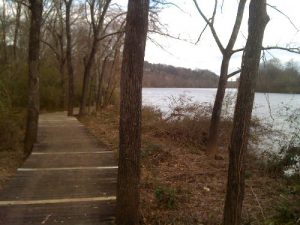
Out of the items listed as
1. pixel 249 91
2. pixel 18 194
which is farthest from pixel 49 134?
pixel 249 91

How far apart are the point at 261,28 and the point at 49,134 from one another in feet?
40.4

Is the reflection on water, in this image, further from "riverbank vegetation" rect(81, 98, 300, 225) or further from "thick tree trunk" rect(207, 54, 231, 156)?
"thick tree trunk" rect(207, 54, 231, 156)

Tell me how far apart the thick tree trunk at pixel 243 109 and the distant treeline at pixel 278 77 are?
4502 millimetres

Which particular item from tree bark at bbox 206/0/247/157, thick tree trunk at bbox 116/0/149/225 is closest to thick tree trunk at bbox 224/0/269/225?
thick tree trunk at bbox 116/0/149/225

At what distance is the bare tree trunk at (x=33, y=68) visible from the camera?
12141mm

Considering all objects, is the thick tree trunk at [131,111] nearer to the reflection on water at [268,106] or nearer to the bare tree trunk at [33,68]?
the reflection on water at [268,106]

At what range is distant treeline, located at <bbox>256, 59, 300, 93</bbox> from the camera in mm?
10516

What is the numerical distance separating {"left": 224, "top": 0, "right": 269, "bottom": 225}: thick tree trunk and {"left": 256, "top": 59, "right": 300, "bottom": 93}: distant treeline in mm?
4502

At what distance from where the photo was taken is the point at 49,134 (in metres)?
16.3

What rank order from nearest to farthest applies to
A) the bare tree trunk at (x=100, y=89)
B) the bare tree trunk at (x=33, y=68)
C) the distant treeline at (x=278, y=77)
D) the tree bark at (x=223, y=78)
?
the distant treeline at (x=278, y=77), the bare tree trunk at (x=33, y=68), the tree bark at (x=223, y=78), the bare tree trunk at (x=100, y=89)

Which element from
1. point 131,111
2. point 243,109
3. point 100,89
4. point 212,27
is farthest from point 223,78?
point 100,89

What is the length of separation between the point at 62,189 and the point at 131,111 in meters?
2.97

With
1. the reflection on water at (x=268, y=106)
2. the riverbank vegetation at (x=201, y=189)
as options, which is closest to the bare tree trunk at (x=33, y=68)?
the riverbank vegetation at (x=201, y=189)

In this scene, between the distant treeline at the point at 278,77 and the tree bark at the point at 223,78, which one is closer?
the distant treeline at the point at 278,77
